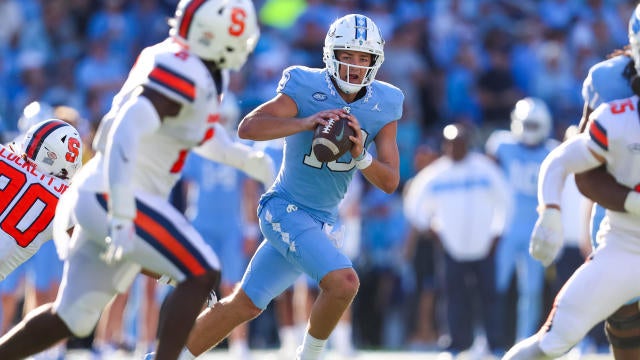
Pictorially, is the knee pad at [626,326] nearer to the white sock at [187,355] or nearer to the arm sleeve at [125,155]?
the white sock at [187,355]

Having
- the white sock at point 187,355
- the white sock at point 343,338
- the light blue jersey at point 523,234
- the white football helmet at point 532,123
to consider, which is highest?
the white sock at point 187,355

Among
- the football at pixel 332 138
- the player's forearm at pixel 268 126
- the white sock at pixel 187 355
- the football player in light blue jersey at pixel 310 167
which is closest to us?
the football at pixel 332 138

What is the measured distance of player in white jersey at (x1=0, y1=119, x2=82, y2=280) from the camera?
620 centimetres

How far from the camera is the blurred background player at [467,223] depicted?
33.7 feet

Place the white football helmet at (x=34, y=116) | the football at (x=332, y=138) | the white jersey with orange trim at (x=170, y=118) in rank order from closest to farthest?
the white jersey with orange trim at (x=170, y=118), the football at (x=332, y=138), the white football helmet at (x=34, y=116)

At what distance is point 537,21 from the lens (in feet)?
45.6

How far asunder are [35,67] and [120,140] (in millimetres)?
8549

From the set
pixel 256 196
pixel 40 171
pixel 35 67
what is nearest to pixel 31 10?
pixel 35 67

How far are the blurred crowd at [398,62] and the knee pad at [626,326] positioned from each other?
6.25m

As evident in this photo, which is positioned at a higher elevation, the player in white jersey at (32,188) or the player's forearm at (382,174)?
the player's forearm at (382,174)

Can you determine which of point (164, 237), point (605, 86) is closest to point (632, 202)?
point (605, 86)

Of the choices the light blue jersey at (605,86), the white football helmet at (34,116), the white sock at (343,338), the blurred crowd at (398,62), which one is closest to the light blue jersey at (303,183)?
the light blue jersey at (605,86)

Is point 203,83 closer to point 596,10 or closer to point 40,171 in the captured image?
point 40,171

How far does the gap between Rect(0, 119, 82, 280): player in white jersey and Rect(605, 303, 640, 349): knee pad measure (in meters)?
2.76
